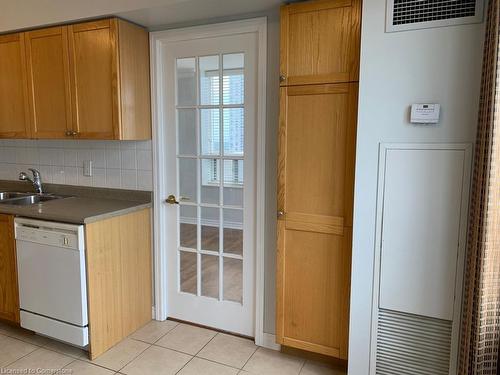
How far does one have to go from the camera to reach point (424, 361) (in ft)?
6.17

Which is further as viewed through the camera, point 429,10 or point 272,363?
point 272,363

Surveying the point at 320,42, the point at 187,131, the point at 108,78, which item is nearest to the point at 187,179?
the point at 187,131

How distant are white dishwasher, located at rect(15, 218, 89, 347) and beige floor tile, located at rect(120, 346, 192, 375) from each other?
355 millimetres

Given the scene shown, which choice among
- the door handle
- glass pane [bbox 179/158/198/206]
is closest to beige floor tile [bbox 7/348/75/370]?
the door handle

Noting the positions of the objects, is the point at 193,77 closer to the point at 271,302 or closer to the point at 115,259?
the point at 115,259

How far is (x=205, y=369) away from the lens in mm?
2285

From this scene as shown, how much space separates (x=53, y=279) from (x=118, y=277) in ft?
1.32

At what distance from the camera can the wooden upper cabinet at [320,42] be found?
1985 mm

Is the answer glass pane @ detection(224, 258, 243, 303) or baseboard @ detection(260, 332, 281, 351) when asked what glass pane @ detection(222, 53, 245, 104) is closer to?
glass pane @ detection(224, 258, 243, 303)

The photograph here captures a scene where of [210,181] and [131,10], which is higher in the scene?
[131,10]

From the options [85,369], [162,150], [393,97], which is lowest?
[85,369]

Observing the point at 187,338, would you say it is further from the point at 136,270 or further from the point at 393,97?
the point at 393,97

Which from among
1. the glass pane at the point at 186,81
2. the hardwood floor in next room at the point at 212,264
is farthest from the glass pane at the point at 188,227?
the glass pane at the point at 186,81

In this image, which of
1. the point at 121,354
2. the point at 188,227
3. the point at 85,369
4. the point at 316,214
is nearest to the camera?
the point at 316,214
